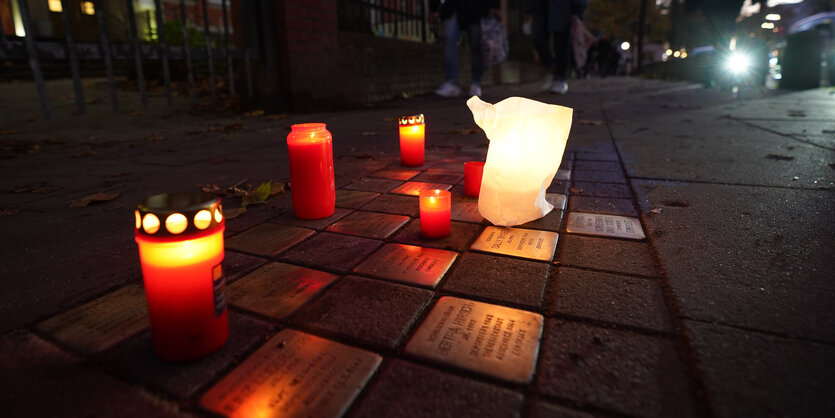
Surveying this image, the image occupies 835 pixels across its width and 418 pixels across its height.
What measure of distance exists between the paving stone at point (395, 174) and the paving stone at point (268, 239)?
952mm

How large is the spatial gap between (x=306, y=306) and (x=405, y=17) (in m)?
8.31

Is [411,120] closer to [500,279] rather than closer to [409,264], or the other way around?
[409,264]

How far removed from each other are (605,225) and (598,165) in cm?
123

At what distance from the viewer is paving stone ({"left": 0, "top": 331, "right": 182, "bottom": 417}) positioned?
0.85 metres

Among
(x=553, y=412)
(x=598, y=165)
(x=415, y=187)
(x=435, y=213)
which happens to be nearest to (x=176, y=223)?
(x=553, y=412)

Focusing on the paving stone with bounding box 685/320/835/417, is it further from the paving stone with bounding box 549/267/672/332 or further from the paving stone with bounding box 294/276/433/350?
the paving stone with bounding box 294/276/433/350

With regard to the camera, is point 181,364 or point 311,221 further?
point 311,221

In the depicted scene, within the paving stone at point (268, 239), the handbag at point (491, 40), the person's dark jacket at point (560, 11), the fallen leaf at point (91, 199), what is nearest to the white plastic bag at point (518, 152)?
the paving stone at point (268, 239)

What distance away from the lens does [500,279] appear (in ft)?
4.46

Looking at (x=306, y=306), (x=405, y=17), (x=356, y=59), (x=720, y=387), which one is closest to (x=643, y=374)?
(x=720, y=387)

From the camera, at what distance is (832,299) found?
3.91ft

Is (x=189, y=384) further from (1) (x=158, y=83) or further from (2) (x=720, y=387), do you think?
(1) (x=158, y=83)

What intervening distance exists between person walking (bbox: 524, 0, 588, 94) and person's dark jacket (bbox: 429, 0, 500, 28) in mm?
729

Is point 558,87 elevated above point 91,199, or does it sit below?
above
